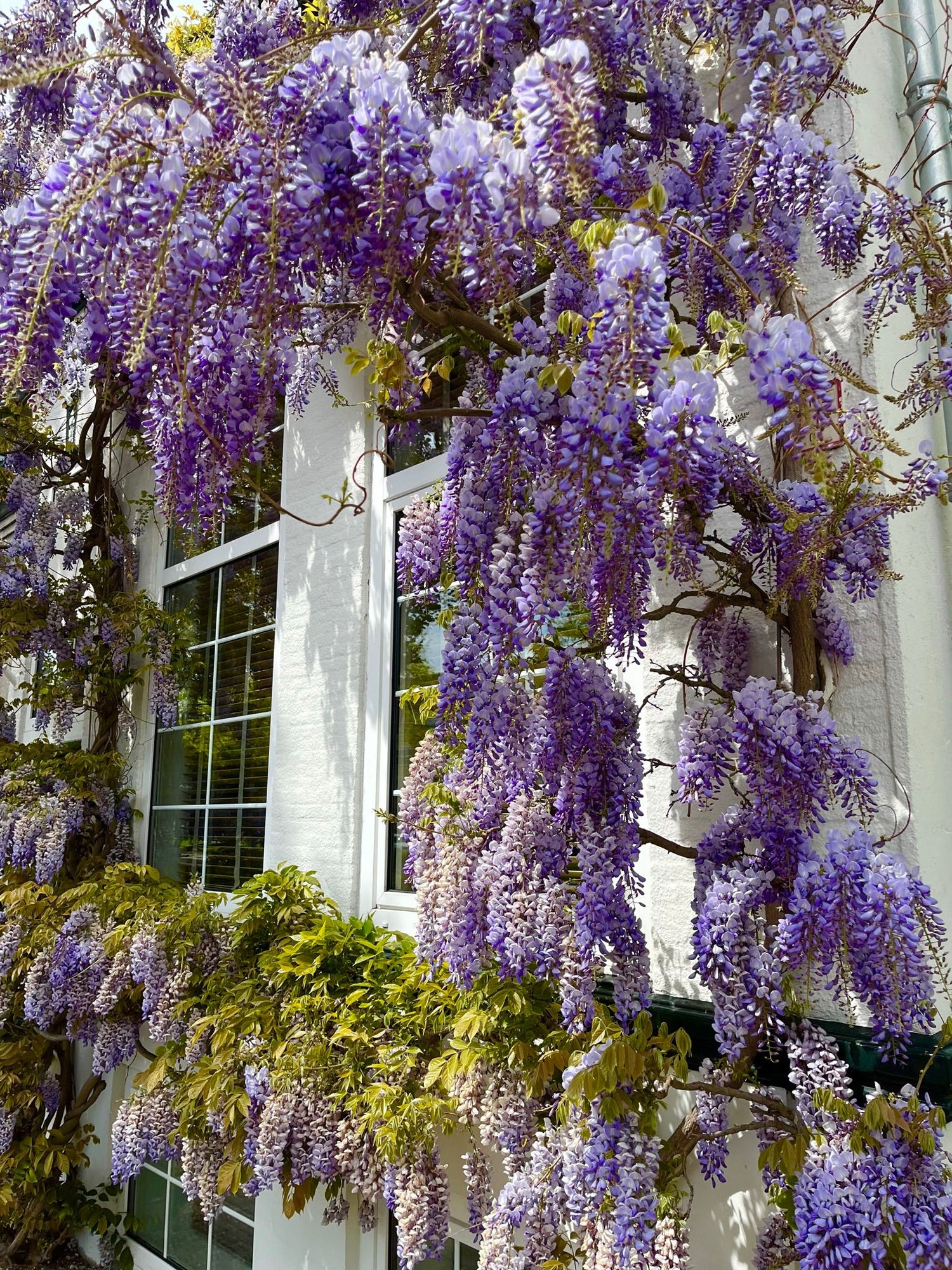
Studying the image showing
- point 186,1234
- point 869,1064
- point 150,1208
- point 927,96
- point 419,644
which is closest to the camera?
point 869,1064

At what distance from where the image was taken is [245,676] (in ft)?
12.8

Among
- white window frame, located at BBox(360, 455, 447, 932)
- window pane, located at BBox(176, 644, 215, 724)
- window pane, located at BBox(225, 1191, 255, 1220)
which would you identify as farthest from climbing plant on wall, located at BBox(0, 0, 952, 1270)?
window pane, located at BBox(176, 644, 215, 724)

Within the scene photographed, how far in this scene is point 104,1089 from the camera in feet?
14.1

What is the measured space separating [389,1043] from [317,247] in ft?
6.49

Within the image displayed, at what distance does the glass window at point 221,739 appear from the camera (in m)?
3.75

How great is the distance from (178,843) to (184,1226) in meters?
1.58

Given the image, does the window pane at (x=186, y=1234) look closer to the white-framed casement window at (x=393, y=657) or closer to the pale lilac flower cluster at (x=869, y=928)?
the white-framed casement window at (x=393, y=657)

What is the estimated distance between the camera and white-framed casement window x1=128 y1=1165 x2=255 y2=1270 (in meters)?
3.36

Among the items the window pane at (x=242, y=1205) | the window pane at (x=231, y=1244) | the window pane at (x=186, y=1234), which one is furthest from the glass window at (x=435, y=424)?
the window pane at (x=186, y=1234)

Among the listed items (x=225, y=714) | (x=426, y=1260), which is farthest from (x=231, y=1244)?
(x=225, y=714)

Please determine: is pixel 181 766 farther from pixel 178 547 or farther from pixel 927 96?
pixel 927 96

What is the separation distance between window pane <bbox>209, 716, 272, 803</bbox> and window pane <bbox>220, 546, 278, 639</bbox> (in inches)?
16.9

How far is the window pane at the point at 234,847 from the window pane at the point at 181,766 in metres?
0.23

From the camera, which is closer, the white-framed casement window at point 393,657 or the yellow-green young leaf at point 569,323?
the yellow-green young leaf at point 569,323
